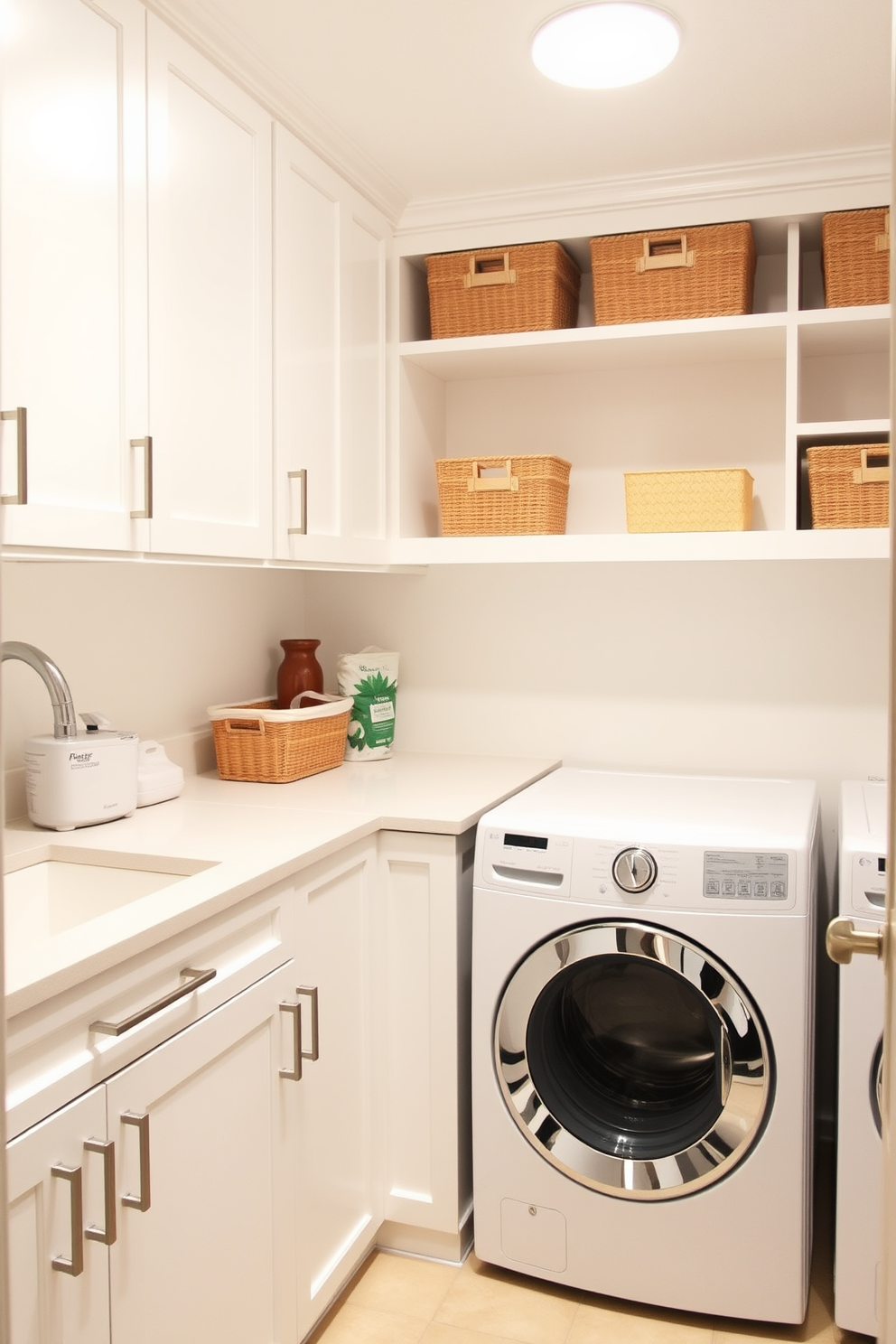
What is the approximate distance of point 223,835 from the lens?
1888 mm

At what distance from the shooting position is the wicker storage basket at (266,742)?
2.41 meters

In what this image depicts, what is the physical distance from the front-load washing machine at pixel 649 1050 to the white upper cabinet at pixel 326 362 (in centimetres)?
71

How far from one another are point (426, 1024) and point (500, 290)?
63.3 inches

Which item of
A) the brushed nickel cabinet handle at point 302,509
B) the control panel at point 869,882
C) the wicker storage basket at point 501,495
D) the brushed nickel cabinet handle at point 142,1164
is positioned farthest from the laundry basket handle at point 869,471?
the brushed nickel cabinet handle at point 142,1164

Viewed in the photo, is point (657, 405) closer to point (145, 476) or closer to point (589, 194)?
→ point (589, 194)

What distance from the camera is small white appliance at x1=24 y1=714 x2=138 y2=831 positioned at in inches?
73.1

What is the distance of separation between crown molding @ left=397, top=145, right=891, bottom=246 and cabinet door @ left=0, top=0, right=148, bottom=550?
0.98 meters

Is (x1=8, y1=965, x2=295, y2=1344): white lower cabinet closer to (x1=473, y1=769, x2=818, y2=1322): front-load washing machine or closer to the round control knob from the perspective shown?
(x1=473, y1=769, x2=818, y2=1322): front-load washing machine

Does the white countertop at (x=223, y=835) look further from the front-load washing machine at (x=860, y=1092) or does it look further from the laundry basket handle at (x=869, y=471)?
the laundry basket handle at (x=869, y=471)

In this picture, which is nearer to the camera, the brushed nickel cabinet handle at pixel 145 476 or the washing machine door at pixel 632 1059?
the brushed nickel cabinet handle at pixel 145 476

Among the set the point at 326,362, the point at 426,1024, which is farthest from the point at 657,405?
the point at 426,1024

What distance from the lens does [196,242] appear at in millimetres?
1782

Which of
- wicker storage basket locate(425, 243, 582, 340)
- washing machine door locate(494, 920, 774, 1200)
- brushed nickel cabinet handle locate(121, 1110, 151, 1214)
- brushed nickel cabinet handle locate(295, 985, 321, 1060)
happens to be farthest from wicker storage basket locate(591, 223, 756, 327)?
brushed nickel cabinet handle locate(121, 1110, 151, 1214)

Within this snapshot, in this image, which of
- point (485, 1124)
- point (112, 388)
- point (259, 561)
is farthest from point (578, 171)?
point (485, 1124)
